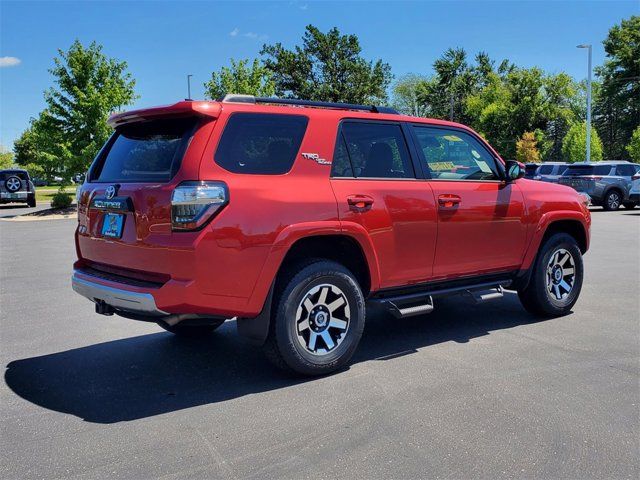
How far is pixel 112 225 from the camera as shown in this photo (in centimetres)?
409

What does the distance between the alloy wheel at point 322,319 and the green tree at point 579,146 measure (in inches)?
1786

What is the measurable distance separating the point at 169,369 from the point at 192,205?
1.55 m

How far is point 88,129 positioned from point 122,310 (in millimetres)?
22643

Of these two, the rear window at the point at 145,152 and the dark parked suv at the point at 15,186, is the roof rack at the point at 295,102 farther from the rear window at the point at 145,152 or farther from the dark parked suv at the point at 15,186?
the dark parked suv at the point at 15,186

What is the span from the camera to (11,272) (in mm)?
9250

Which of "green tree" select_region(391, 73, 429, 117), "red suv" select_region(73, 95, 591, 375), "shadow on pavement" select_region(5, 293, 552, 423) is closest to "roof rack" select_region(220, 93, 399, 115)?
"red suv" select_region(73, 95, 591, 375)

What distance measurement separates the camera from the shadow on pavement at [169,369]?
3859mm

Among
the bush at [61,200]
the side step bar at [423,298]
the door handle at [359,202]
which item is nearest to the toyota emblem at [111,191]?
the door handle at [359,202]

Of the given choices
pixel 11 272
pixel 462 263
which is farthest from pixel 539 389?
pixel 11 272

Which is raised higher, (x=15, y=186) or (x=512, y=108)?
(x=512, y=108)

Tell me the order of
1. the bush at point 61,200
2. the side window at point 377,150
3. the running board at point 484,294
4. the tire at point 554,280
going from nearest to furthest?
the side window at point 377,150
the running board at point 484,294
the tire at point 554,280
the bush at point 61,200

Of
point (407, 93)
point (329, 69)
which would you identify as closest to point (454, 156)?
point (329, 69)

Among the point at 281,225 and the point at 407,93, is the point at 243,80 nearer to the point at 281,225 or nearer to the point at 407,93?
the point at 281,225

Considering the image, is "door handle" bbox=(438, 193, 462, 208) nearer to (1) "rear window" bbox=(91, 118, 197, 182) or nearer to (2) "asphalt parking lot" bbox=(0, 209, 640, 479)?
(2) "asphalt parking lot" bbox=(0, 209, 640, 479)
